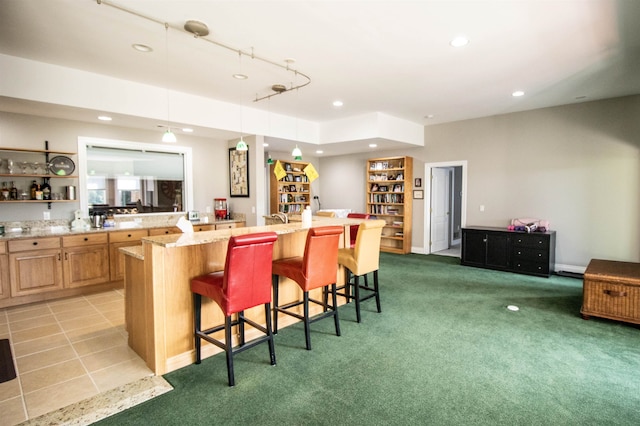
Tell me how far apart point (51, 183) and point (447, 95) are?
19.7ft

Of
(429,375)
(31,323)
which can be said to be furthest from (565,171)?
(31,323)

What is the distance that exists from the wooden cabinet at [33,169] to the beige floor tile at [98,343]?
8.10 feet

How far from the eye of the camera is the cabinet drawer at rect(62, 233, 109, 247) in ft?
14.5

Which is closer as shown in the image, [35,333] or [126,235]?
[35,333]

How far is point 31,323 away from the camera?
12.1ft

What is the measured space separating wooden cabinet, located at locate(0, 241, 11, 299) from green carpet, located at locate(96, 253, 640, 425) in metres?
3.05

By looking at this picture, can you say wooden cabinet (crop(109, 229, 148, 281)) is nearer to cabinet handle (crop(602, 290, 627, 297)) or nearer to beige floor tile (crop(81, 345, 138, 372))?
beige floor tile (crop(81, 345, 138, 372))

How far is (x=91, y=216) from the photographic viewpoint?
16.7ft

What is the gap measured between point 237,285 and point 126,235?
131 inches

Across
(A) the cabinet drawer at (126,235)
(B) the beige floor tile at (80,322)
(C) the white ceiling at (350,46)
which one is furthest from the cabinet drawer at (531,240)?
(B) the beige floor tile at (80,322)

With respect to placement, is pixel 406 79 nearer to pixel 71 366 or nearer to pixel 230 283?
pixel 230 283

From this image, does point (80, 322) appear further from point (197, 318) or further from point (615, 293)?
point (615, 293)

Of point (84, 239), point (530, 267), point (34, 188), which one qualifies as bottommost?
point (530, 267)

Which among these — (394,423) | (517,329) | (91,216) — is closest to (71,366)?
(394,423)
